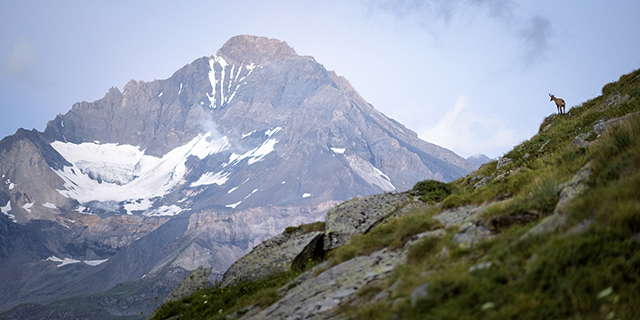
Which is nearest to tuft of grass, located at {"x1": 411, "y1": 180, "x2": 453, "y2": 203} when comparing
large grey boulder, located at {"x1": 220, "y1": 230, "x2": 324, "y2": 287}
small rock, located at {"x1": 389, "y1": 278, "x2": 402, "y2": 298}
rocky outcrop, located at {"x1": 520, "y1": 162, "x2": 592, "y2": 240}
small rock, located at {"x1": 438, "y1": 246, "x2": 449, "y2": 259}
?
large grey boulder, located at {"x1": 220, "y1": 230, "x2": 324, "y2": 287}

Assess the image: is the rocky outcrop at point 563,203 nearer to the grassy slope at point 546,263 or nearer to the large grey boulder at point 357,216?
the grassy slope at point 546,263

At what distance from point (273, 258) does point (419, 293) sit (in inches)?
434

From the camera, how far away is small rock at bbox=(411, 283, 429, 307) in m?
6.77

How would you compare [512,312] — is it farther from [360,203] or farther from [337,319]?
[360,203]

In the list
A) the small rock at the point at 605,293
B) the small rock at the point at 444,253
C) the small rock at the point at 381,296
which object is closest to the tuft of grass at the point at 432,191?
the small rock at the point at 444,253

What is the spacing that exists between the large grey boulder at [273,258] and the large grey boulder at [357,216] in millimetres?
808

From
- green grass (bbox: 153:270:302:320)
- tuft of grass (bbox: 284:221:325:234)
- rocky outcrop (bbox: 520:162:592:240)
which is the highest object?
tuft of grass (bbox: 284:221:325:234)

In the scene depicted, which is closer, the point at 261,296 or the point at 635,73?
the point at 261,296

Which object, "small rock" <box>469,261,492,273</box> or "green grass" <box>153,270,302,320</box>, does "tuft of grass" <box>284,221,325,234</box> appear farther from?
"small rock" <box>469,261,492,273</box>

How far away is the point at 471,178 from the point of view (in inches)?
909

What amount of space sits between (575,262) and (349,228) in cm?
1137

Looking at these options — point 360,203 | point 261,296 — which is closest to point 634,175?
point 261,296

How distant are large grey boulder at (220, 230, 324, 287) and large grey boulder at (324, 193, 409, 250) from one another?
0.81m

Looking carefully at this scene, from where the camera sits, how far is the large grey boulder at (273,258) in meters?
16.5
